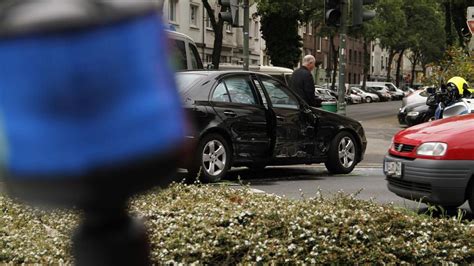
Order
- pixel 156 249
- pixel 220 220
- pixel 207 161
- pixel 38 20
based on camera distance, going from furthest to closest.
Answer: pixel 207 161 → pixel 220 220 → pixel 156 249 → pixel 38 20

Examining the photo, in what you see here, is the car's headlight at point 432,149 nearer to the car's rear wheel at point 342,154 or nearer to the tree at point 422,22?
the car's rear wheel at point 342,154

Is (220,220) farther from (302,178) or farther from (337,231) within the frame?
(302,178)

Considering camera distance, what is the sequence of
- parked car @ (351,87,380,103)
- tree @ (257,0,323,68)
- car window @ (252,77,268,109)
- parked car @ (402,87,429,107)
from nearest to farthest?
1. car window @ (252,77,268,109)
2. parked car @ (402,87,429,107)
3. tree @ (257,0,323,68)
4. parked car @ (351,87,380,103)

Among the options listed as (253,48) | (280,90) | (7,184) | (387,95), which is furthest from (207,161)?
(387,95)

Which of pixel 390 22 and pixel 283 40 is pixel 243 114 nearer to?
pixel 283 40

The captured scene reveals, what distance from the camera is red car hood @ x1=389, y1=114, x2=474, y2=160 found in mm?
6445

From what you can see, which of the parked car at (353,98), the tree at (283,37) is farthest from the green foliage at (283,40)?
the parked car at (353,98)

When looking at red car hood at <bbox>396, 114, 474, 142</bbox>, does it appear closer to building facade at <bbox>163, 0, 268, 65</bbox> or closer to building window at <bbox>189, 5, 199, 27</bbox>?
building facade at <bbox>163, 0, 268, 65</bbox>

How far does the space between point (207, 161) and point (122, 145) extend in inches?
302

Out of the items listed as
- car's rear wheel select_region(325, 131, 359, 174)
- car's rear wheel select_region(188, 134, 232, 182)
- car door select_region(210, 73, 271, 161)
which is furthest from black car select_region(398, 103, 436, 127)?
car's rear wheel select_region(188, 134, 232, 182)

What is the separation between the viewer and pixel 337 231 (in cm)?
409

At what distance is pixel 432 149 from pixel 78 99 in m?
6.07

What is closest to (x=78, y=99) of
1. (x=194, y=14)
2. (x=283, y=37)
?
(x=283, y=37)

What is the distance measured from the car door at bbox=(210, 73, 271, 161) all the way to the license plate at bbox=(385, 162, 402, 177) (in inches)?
93.1
